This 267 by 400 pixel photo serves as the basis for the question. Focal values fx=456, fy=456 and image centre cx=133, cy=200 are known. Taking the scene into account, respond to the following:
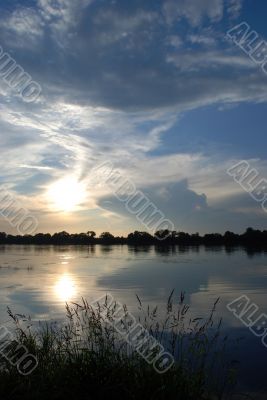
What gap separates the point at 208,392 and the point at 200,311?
1001 centimetres

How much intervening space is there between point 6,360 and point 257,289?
1900 cm

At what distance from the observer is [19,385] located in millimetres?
6066

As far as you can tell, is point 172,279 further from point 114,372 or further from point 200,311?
point 114,372

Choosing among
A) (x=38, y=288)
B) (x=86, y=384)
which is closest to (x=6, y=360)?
(x=86, y=384)

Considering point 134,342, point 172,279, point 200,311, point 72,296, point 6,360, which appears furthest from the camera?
→ point 172,279

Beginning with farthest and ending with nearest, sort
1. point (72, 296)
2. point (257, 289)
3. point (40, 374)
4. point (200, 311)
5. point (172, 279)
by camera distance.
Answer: point (172, 279)
point (257, 289)
point (72, 296)
point (200, 311)
point (40, 374)

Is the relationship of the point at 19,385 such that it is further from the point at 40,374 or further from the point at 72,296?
the point at 72,296

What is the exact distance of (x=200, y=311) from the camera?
16719 mm

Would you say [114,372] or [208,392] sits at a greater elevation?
[114,372]

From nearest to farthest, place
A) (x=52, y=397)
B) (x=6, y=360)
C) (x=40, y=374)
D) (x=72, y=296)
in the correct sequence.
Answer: (x=52, y=397)
(x=40, y=374)
(x=6, y=360)
(x=72, y=296)

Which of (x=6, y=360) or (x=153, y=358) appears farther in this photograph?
(x=6, y=360)

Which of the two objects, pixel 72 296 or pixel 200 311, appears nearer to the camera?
pixel 200 311

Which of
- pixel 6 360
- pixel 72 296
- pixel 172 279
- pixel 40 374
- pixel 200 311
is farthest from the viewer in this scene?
pixel 172 279

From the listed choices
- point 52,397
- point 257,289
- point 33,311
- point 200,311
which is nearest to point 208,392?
point 52,397
